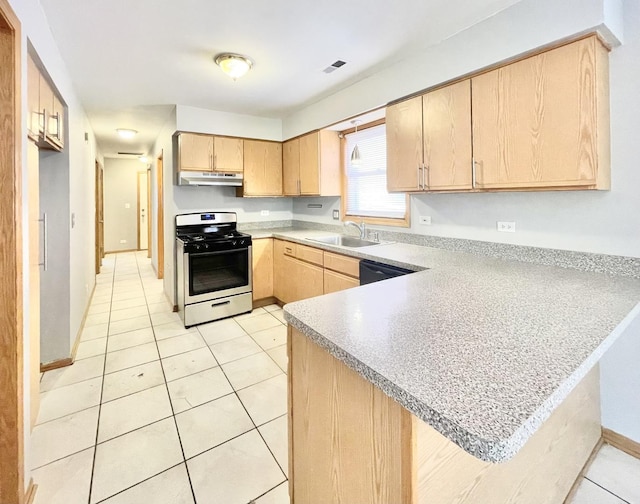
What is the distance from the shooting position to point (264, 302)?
4.07m

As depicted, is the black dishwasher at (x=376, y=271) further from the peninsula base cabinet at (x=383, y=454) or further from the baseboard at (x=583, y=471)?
the baseboard at (x=583, y=471)

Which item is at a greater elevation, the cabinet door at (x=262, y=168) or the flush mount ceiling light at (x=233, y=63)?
the flush mount ceiling light at (x=233, y=63)

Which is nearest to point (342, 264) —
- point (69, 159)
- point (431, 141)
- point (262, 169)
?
point (431, 141)

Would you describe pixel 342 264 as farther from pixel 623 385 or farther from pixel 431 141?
pixel 623 385

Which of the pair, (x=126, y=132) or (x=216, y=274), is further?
(x=126, y=132)

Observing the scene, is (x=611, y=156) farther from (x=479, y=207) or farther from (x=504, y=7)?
(x=504, y=7)

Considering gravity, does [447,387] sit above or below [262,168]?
below

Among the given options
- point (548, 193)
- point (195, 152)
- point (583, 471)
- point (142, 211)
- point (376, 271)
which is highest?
point (195, 152)

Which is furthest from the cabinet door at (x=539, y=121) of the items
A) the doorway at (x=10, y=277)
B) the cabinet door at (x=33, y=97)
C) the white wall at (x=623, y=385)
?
the cabinet door at (x=33, y=97)

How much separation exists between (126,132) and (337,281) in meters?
4.10

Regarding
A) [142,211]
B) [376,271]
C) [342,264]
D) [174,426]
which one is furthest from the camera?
[142,211]

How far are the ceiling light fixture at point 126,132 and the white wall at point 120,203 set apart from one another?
3.34 m

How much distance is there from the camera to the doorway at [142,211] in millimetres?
8203

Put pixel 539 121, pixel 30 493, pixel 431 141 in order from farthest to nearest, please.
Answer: pixel 431 141 → pixel 539 121 → pixel 30 493
